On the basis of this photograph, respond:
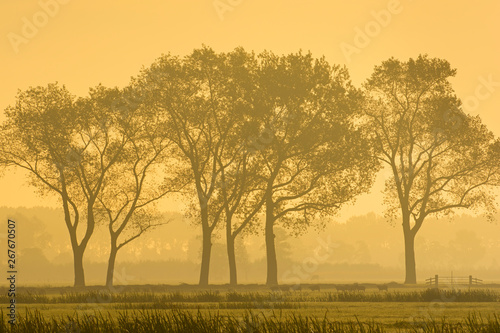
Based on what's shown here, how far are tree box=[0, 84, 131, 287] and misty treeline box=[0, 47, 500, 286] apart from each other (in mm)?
116

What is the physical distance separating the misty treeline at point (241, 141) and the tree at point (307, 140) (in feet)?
0.37

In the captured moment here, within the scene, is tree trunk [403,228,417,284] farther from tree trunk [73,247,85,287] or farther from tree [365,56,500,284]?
tree trunk [73,247,85,287]

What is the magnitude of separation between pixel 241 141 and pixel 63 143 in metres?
16.2

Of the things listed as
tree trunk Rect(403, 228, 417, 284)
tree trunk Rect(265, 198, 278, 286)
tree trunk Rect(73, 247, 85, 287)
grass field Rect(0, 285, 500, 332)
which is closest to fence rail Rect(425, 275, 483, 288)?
tree trunk Rect(403, 228, 417, 284)

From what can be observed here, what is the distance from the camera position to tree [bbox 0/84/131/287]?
224 feet

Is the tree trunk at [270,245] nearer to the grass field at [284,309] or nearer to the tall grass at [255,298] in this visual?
the grass field at [284,309]

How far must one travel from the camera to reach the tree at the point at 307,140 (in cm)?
6681

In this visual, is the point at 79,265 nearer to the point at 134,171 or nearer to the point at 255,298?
the point at 134,171

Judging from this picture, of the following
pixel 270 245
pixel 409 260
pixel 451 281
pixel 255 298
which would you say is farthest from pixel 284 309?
pixel 409 260

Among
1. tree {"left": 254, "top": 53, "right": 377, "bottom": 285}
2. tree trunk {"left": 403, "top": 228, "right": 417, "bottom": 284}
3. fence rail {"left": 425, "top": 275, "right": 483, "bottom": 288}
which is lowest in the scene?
fence rail {"left": 425, "top": 275, "right": 483, "bottom": 288}

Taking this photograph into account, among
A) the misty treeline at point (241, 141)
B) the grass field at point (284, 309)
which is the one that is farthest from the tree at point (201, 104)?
the grass field at point (284, 309)

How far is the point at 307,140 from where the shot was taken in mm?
66625

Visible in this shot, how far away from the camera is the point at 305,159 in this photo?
222ft

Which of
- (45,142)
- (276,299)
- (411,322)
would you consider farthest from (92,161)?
(411,322)
